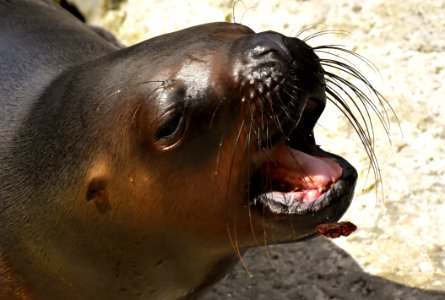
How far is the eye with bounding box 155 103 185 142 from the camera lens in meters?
3.34

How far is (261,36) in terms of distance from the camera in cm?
336

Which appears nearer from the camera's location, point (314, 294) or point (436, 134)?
point (314, 294)

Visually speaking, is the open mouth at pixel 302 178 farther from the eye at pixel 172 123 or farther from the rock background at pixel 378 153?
the rock background at pixel 378 153

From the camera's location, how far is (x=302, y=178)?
11.5ft

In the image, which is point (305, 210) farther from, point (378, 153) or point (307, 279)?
point (378, 153)

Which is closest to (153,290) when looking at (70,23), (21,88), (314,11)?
(21,88)

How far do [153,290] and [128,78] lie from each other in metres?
0.88

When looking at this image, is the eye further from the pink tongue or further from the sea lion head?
the pink tongue

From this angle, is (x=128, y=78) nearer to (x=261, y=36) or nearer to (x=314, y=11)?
(x=261, y=36)

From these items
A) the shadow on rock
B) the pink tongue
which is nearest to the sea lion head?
the pink tongue

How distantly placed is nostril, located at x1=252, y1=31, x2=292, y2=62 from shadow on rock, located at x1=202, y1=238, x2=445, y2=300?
1.74 meters

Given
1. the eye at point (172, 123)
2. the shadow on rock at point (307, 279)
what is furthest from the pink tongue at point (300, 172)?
the shadow on rock at point (307, 279)

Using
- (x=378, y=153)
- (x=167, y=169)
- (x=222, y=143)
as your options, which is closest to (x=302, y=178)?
(x=222, y=143)

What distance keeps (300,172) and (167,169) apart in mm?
510
